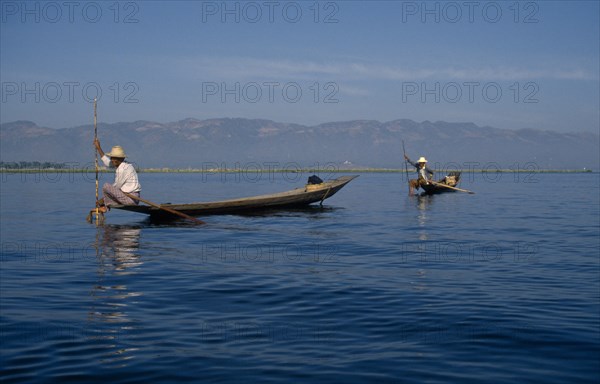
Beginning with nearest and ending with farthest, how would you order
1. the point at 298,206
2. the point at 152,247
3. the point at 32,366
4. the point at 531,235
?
the point at 32,366 < the point at 152,247 < the point at 531,235 < the point at 298,206

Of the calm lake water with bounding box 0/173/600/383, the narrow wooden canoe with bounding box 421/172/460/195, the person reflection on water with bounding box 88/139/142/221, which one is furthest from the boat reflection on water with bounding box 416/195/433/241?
the person reflection on water with bounding box 88/139/142/221

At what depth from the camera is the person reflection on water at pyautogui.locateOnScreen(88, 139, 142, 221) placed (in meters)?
17.8

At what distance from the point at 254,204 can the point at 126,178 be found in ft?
20.6

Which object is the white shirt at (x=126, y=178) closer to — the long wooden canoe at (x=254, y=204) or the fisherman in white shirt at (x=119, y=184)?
the fisherman in white shirt at (x=119, y=184)

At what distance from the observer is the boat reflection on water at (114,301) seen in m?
6.83

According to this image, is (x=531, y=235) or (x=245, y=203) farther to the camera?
(x=245, y=203)

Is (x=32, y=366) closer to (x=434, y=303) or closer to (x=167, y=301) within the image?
(x=167, y=301)

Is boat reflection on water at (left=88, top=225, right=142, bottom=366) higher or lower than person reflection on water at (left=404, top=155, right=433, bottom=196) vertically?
lower

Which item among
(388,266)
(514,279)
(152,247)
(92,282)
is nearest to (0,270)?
(92,282)

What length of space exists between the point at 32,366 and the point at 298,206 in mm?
20835

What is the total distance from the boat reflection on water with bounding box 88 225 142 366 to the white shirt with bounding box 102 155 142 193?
2468mm

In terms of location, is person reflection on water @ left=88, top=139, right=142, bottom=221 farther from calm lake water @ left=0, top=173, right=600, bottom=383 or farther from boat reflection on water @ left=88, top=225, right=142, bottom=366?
boat reflection on water @ left=88, top=225, right=142, bottom=366

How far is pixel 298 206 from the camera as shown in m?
26.9

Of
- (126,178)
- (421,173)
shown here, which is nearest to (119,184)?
(126,178)
